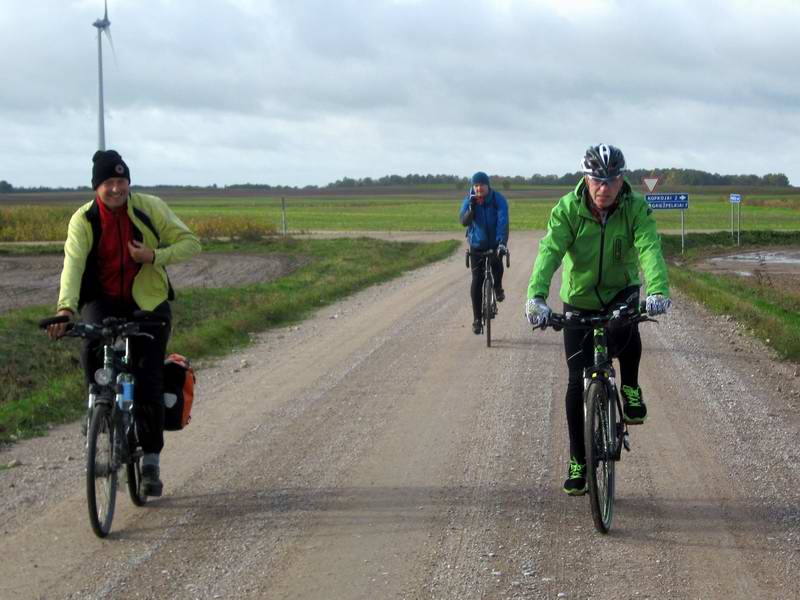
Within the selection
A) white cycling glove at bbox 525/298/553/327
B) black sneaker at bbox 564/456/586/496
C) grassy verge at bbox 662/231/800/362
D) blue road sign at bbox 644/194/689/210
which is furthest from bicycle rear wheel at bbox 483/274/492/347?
blue road sign at bbox 644/194/689/210

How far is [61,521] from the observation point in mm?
5953

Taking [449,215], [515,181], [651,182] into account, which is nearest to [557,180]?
[515,181]

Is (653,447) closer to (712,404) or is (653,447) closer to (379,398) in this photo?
(712,404)

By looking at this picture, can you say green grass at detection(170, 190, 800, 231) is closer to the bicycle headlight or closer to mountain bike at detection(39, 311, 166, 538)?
mountain bike at detection(39, 311, 166, 538)

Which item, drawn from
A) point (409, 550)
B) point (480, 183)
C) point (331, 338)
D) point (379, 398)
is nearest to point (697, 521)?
point (409, 550)

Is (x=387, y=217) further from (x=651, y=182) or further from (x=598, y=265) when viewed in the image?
(x=598, y=265)

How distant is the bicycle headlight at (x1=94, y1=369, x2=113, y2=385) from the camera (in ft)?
18.6

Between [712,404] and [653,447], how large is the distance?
5.63 feet

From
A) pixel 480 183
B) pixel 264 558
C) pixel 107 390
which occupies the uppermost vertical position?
pixel 480 183

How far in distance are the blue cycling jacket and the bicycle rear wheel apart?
430 millimetres

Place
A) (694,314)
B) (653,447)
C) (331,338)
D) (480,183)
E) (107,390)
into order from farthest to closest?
(694,314) < (331,338) < (480,183) < (653,447) < (107,390)

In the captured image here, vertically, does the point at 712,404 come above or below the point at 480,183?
below

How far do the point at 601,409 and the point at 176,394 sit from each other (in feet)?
7.80

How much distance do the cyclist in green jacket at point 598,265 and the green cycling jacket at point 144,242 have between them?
1.96 metres
